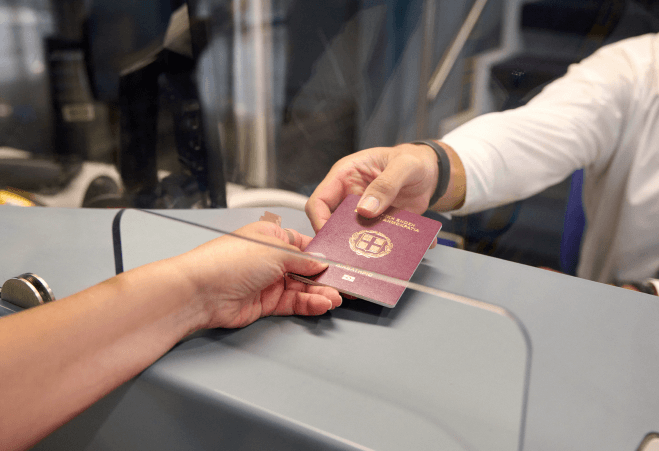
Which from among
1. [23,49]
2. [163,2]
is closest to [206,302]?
[163,2]

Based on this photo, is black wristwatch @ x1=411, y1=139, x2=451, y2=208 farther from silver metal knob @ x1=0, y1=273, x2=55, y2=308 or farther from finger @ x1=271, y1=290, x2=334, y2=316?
silver metal knob @ x1=0, y1=273, x2=55, y2=308

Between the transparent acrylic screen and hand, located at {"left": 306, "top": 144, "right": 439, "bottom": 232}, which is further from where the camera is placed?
hand, located at {"left": 306, "top": 144, "right": 439, "bottom": 232}

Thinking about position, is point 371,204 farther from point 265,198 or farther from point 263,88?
point 263,88

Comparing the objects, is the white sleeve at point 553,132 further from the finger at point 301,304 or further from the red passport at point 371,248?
the finger at point 301,304

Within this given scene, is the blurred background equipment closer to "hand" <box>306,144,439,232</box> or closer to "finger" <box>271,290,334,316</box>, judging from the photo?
"hand" <box>306,144,439,232</box>

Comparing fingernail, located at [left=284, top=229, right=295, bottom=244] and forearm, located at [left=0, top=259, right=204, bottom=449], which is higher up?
fingernail, located at [left=284, top=229, right=295, bottom=244]

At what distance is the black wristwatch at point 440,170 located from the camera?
0.51 meters

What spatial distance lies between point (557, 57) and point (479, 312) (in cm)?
30

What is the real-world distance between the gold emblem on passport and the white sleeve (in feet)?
0.41

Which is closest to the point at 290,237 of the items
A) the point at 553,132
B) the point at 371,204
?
the point at 371,204

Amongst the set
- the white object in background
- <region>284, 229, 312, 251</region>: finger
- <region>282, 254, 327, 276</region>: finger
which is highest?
the white object in background

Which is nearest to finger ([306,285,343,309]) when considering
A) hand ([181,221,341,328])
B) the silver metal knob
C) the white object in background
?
hand ([181,221,341,328])

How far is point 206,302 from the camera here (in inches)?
19.9

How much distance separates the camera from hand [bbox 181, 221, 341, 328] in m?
0.50
